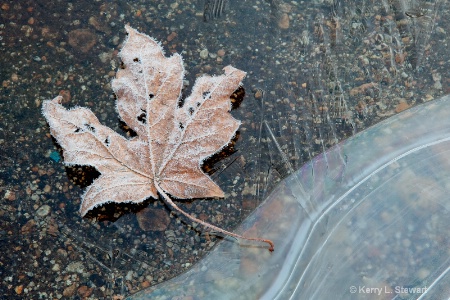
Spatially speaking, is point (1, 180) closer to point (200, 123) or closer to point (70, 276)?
point (70, 276)

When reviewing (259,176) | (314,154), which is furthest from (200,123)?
(314,154)

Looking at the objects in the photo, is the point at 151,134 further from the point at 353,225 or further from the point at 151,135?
the point at 353,225

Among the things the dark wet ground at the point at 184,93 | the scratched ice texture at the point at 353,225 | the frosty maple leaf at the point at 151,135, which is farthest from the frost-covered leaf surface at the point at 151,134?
the scratched ice texture at the point at 353,225

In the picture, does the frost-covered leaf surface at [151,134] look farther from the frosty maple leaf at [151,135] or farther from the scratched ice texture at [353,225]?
the scratched ice texture at [353,225]

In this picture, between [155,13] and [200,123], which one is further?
[155,13]

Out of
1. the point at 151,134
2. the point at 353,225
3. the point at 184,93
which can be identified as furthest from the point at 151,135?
the point at 353,225

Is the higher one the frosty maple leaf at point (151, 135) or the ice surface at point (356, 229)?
the frosty maple leaf at point (151, 135)

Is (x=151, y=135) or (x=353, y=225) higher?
(x=151, y=135)
